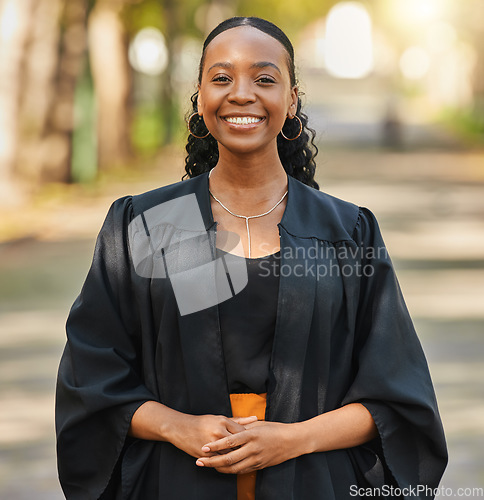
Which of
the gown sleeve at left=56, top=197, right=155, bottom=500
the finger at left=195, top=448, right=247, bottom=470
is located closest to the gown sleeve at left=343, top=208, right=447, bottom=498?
the finger at left=195, top=448, right=247, bottom=470

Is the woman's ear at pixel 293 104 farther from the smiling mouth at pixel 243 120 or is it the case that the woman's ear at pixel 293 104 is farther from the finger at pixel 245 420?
the finger at pixel 245 420

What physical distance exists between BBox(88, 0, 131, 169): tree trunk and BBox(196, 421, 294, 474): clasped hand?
20423mm

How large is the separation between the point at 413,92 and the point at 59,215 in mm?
57754

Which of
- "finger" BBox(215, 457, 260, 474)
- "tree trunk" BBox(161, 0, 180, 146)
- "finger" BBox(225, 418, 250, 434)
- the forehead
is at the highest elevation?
"tree trunk" BBox(161, 0, 180, 146)

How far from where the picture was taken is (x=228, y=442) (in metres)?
2.43

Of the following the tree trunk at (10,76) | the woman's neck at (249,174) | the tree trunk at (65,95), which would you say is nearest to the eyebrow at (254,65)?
the woman's neck at (249,174)

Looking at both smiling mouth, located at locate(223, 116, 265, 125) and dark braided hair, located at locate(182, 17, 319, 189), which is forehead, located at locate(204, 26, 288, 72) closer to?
smiling mouth, located at locate(223, 116, 265, 125)

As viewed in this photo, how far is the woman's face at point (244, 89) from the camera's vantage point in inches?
102

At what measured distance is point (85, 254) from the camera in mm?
12094

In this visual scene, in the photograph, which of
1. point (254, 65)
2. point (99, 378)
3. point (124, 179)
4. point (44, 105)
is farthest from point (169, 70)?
point (99, 378)

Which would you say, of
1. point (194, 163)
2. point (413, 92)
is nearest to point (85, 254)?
point (194, 163)

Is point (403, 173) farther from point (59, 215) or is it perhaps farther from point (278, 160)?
point (278, 160)

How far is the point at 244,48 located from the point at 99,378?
35.8 inches

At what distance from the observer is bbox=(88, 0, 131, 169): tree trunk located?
22.9 m
